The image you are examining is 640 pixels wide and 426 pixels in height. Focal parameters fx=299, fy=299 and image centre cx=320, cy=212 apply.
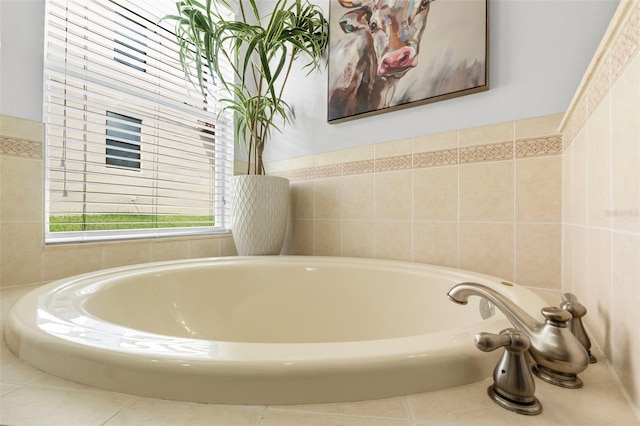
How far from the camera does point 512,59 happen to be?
3.50 feet

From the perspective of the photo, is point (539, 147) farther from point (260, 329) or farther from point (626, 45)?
point (260, 329)

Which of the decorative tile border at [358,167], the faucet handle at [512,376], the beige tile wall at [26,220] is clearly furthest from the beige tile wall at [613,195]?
the beige tile wall at [26,220]

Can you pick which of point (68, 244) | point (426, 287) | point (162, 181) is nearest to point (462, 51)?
point (426, 287)

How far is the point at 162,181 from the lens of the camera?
4.93ft

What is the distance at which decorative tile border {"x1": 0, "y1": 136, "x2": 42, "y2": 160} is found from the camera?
Answer: 3.20 feet

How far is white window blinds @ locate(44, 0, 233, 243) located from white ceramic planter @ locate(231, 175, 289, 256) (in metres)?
0.35

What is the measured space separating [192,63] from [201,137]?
0.40 m

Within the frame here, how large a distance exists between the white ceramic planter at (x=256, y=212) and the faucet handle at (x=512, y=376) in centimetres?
116

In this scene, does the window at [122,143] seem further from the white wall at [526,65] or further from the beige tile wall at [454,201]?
the white wall at [526,65]

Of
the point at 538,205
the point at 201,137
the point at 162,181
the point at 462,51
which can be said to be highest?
the point at 462,51

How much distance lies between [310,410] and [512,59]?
1266 mm

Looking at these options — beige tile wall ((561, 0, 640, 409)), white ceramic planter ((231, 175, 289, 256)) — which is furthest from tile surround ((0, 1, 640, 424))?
white ceramic planter ((231, 175, 289, 256))

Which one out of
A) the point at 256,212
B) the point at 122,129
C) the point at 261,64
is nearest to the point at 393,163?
the point at 256,212

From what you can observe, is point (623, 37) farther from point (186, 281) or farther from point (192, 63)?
point (192, 63)
